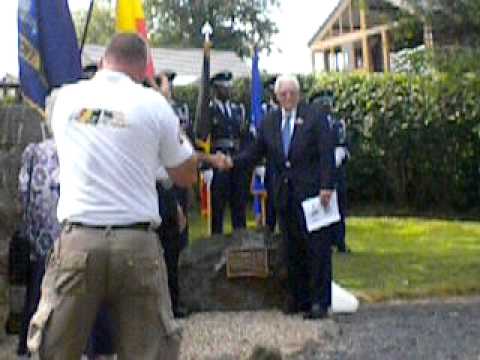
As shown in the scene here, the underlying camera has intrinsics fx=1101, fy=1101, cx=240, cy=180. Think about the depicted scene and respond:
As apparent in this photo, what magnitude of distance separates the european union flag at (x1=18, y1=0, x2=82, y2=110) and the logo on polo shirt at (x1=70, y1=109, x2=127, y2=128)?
3.03 meters

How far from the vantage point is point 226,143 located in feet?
42.3

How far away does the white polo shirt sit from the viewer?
473cm

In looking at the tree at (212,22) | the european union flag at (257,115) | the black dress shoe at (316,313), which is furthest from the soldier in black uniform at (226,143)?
the tree at (212,22)

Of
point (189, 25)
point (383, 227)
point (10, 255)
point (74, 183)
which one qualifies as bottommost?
point (383, 227)

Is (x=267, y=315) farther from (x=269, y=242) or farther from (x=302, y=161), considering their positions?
(x=302, y=161)

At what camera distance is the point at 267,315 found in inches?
353

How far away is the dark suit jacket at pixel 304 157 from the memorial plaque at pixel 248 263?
0.49 metres

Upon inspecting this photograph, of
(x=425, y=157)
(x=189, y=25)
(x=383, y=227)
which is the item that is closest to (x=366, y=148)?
(x=425, y=157)

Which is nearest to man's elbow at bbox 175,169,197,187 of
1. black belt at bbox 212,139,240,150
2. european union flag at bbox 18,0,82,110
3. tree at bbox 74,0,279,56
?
european union flag at bbox 18,0,82,110

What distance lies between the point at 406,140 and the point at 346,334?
41.3 ft

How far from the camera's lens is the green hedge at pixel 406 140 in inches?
789

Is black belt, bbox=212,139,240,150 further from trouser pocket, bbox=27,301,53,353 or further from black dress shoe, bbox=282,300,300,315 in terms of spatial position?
trouser pocket, bbox=27,301,53,353

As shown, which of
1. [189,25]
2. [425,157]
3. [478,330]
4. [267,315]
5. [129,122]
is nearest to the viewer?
[129,122]

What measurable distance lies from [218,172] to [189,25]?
45813 millimetres
